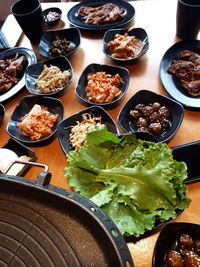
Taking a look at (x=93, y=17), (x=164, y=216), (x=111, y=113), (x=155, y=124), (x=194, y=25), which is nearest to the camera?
(x=164, y=216)

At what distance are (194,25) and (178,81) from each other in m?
0.64

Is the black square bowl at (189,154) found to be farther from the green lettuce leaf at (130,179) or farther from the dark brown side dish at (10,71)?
the dark brown side dish at (10,71)

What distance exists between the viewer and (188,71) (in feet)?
7.55

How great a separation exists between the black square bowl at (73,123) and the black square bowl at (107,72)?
9 centimetres

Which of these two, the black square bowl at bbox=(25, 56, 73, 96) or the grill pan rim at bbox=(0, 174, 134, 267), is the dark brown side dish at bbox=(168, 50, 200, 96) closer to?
the black square bowl at bbox=(25, 56, 73, 96)

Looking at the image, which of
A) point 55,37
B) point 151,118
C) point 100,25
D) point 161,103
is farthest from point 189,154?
point 55,37

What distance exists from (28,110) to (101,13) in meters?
1.48

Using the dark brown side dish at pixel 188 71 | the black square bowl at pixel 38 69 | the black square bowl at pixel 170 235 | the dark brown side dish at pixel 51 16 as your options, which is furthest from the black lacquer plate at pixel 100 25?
the black square bowl at pixel 170 235

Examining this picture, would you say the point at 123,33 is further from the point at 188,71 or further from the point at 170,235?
the point at 170,235

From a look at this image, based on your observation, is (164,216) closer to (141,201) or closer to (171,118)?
(141,201)

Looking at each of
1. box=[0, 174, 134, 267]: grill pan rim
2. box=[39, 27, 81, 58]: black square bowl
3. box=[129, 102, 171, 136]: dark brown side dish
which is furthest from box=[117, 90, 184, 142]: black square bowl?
box=[0, 174, 134, 267]: grill pan rim

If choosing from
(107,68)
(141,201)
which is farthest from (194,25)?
(141,201)

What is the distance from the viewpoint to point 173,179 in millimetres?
1531

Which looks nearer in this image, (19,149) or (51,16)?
(19,149)
